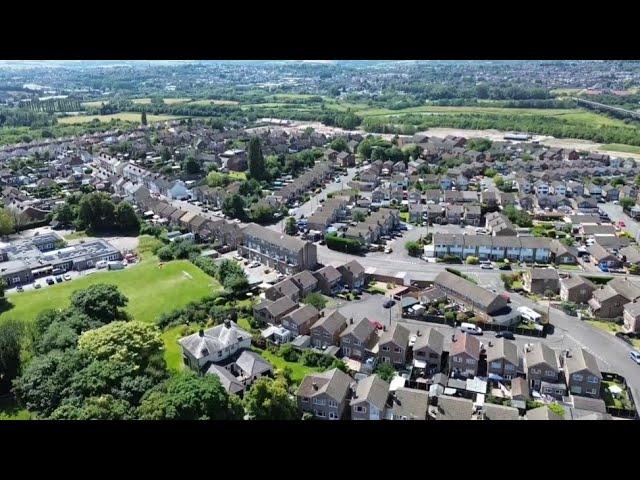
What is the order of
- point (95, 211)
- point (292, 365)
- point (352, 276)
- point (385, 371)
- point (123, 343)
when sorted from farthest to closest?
point (95, 211) < point (352, 276) < point (292, 365) < point (385, 371) < point (123, 343)

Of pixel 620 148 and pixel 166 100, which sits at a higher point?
pixel 166 100

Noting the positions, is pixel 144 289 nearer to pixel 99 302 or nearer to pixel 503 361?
pixel 99 302

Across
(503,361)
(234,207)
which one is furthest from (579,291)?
(234,207)

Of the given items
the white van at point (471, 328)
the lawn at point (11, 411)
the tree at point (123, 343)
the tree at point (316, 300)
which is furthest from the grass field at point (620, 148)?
the lawn at point (11, 411)

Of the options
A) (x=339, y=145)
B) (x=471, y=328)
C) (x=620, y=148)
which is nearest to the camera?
(x=471, y=328)

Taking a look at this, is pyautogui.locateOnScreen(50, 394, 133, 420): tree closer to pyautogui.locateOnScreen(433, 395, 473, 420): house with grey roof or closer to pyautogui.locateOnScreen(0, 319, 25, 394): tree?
pyautogui.locateOnScreen(0, 319, 25, 394): tree
